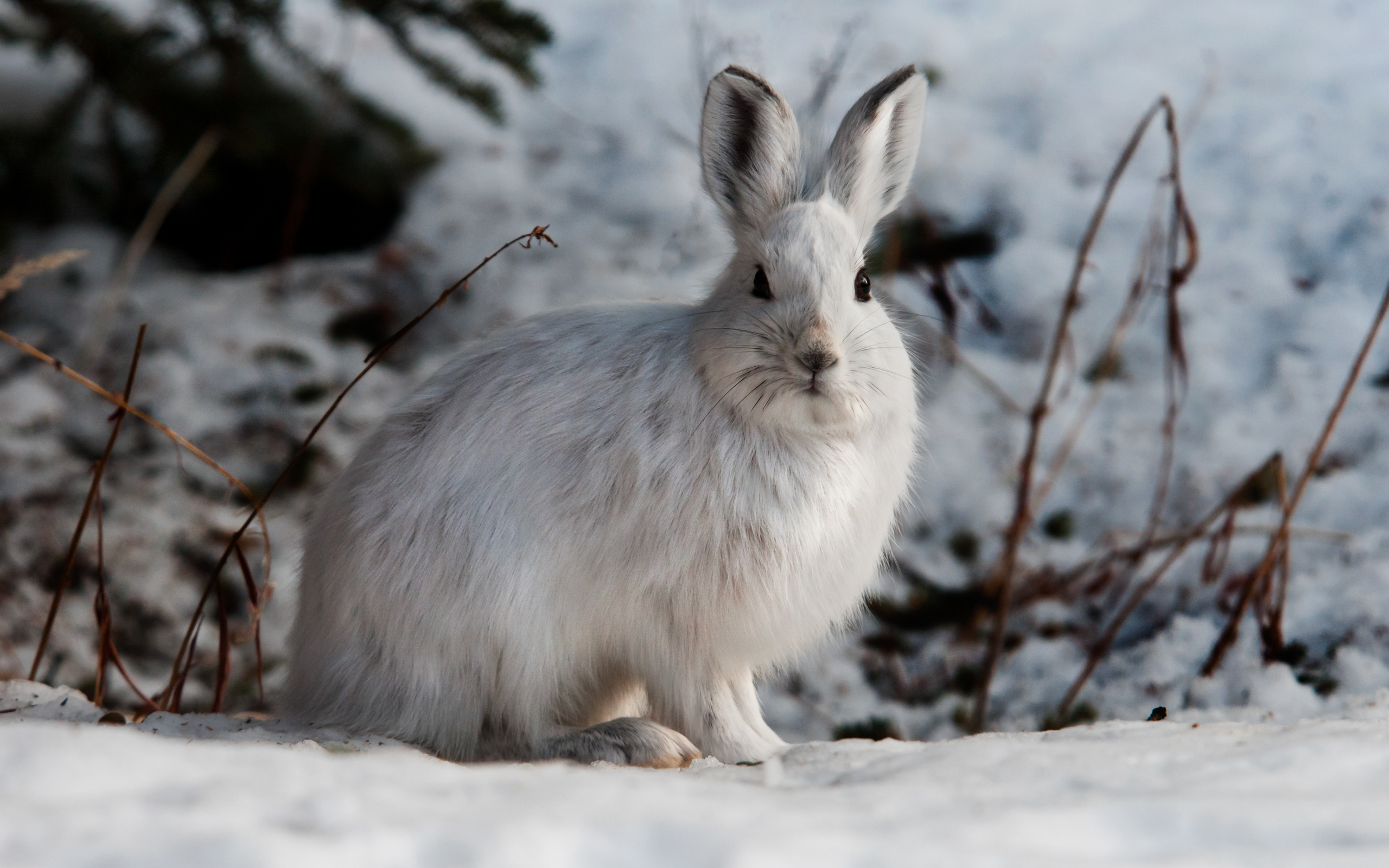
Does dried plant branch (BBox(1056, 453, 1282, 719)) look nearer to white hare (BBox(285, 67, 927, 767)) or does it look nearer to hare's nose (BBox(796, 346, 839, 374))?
white hare (BBox(285, 67, 927, 767))

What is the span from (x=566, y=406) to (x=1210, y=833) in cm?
169

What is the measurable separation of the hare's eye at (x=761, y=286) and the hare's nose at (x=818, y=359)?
0.85ft

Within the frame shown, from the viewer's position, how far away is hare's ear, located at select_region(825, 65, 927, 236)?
2797mm

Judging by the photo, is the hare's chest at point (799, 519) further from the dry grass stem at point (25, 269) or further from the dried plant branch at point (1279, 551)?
the dry grass stem at point (25, 269)

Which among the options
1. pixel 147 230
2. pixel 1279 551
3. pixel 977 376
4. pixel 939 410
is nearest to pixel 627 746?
pixel 1279 551

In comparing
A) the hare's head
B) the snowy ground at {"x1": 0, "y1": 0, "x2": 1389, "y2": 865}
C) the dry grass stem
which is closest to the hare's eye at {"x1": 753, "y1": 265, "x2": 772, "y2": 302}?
the hare's head

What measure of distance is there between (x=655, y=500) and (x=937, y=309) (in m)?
2.89

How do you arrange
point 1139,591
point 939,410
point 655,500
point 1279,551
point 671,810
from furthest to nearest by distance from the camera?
1. point 939,410
2. point 1139,591
3. point 1279,551
4. point 655,500
5. point 671,810

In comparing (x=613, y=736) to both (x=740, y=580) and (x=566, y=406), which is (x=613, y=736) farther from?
(x=566, y=406)

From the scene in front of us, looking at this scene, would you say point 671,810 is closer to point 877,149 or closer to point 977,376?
point 877,149

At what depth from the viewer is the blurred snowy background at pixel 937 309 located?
3924mm

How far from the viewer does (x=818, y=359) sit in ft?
8.05

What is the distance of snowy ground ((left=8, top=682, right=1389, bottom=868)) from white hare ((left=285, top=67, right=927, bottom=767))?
648 mm

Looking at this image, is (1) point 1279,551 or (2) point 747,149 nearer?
(2) point 747,149
